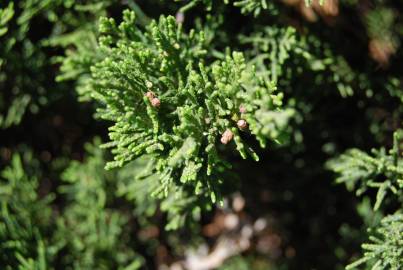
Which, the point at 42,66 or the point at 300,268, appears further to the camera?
the point at 300,268

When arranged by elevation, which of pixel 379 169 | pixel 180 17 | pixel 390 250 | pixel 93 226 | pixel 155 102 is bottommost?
pixel 390 250

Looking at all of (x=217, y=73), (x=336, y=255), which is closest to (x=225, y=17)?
(x=217, y=73)

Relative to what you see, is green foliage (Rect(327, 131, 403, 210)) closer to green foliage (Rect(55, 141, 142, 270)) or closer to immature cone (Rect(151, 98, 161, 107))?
immature cone (Rect(151, 98, 161, 107))

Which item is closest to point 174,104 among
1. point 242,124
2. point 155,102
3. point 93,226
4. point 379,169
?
point 155,102

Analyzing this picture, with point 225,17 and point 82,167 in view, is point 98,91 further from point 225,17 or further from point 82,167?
point 82,167

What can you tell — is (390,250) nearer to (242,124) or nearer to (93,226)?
(242,124)

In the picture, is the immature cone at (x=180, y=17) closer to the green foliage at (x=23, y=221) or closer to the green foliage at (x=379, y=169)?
the green foliage at (x=379, y=169)

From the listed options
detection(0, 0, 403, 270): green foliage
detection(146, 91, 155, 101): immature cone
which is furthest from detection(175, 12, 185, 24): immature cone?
detection(146, 91, 155, 101): immature cone

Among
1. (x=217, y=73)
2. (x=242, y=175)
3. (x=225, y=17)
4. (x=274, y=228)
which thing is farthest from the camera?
(x=274, y=228)

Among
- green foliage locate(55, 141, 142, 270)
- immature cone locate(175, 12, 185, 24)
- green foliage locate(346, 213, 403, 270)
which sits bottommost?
green foliage locate(346, 213, 403, 270)
